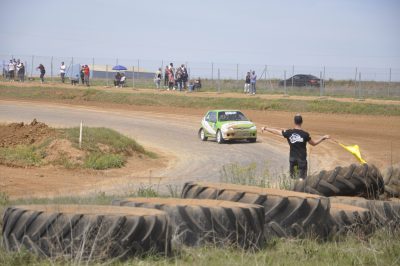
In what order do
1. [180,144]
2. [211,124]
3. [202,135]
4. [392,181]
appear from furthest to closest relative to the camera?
[202,135] < [211,124] < [180,144] < [392,181]

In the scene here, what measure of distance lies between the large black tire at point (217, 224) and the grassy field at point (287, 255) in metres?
0.17

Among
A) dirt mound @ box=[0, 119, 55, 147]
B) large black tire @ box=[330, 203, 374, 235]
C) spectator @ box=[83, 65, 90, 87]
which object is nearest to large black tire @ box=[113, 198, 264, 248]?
large black tire @ box=[330, 203, 374, 235]

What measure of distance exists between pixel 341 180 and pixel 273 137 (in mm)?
23809

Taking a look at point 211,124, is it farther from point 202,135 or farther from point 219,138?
point 219,138

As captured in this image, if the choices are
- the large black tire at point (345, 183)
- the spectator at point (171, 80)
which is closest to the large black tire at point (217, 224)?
the large black tire at point (345, 183)

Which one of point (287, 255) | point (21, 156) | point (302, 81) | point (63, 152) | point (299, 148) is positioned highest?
point (302, 81)

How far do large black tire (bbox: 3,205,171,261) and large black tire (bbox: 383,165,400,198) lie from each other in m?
6.08

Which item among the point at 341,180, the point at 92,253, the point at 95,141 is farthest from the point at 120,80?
the point at 92,253

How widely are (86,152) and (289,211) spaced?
1522 cm

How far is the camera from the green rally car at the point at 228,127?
105ft

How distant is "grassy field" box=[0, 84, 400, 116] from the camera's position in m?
44.9

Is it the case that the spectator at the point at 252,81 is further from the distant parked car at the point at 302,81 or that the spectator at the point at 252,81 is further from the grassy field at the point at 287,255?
the grassy field at the point at 287,255

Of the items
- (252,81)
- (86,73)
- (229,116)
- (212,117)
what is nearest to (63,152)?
(229,116)

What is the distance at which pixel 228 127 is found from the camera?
105ft
